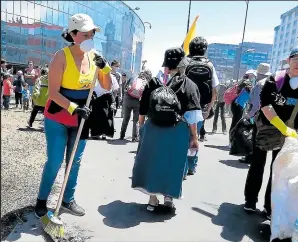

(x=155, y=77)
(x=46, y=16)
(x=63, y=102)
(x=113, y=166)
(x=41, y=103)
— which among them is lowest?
(x=113, y=166)

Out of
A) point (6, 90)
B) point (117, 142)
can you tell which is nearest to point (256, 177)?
point (117, 142)

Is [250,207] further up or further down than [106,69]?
further down

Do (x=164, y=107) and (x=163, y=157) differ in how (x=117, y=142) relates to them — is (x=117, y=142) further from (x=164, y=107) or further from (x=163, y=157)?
(x=164, y=107)

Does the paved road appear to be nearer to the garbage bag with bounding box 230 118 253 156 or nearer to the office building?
the garbage bag with bounding box 230 118 253 156

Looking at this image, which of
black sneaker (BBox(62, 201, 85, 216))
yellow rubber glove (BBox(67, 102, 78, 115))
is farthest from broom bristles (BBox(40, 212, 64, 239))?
yellow rubber glove (BBox(67, 102, 78, 115))

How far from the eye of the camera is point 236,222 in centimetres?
380

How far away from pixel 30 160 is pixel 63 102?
2395mm

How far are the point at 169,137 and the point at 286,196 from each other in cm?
126

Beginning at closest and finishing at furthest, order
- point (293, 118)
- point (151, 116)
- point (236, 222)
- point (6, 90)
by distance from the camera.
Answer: point (293, 118), point (151, 116), point (236, 222), point (6, 90)

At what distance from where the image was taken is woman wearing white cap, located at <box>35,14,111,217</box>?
123 inches

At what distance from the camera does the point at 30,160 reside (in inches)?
203

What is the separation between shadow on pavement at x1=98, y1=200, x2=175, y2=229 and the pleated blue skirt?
9.8 inches

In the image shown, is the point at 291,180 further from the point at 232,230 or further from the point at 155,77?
the point at 155,77

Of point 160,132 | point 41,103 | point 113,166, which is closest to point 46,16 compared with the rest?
point 41,103
